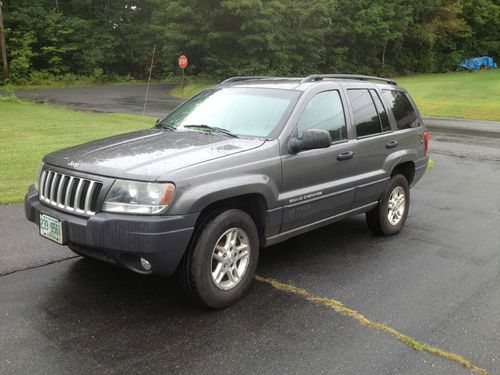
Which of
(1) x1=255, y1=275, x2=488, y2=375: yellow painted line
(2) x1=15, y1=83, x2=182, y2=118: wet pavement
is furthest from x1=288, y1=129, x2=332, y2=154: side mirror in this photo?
(2) x1=15, y1=83, x2=182, y2=118: wet pavement

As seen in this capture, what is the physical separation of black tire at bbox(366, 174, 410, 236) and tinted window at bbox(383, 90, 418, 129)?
667 mm

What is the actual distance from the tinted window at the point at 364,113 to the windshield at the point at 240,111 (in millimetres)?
884

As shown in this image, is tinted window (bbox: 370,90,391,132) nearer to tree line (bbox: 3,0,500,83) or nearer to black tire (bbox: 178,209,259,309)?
black tire (bbox: 178,209,259,309)

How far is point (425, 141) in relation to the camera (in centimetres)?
651

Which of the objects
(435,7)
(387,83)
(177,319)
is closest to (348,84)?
(387,83)

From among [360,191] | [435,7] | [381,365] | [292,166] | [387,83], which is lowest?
[381,365]

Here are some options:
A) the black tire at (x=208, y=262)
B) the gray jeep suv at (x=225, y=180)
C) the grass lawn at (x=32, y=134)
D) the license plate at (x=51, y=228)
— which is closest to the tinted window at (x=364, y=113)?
the gray jeep suv at (x=225, y=180)

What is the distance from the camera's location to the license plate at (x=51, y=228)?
374 cm

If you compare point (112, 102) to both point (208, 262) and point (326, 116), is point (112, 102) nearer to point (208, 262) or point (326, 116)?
point (326, 116)

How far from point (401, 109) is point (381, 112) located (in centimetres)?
57

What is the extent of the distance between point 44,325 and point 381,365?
7.56ft

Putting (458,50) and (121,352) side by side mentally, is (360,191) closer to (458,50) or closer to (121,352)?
(121,352)

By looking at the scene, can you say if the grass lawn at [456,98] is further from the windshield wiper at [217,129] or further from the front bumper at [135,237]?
the front bumper at [135,237]

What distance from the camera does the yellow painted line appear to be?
3.30 m
